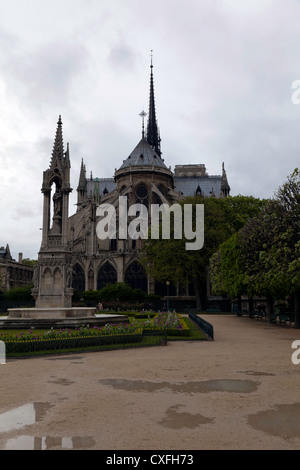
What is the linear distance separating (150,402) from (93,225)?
65.9 m

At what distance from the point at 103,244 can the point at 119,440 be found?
70853mm

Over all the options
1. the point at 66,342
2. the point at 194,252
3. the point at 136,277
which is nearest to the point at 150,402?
the point at 66,342

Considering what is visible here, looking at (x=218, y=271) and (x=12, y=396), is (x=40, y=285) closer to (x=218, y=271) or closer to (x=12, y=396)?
(x=12, y=396)

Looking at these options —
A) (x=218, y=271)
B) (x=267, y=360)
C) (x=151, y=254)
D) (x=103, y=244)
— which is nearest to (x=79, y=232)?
(x=103, y=244)

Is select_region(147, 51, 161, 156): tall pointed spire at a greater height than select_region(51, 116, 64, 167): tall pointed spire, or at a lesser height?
greater

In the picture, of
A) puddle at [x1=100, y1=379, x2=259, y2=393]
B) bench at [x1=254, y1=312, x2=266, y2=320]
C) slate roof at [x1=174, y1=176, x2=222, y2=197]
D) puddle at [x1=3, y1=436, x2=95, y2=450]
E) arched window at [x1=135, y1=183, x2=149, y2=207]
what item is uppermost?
slate roof at [x1=174, y1=176, x2=222, y2=197]

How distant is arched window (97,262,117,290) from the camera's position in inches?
2783

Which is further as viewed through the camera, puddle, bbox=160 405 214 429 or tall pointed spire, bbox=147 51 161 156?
tall pointed spire, bbox=147 51 161 156

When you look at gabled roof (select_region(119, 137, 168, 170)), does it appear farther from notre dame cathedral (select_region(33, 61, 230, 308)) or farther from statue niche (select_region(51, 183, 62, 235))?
statue niche (select_region(51, 183, 62, 235))

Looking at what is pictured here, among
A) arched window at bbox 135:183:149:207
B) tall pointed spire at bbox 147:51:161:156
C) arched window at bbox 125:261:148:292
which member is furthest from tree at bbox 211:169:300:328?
tall pointed spire at bbox 147:51:161:156

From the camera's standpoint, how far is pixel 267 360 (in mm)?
15141

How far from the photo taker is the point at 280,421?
25.3 feet

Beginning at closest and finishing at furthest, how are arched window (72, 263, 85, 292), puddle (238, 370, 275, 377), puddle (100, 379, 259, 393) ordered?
puddle (100, 379, 259, 393), puddle (238, 370, 275, 377), arched window (72, 263, 85, 292)

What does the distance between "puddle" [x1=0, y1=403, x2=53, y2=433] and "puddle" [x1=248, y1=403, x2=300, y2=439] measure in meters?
3.99
